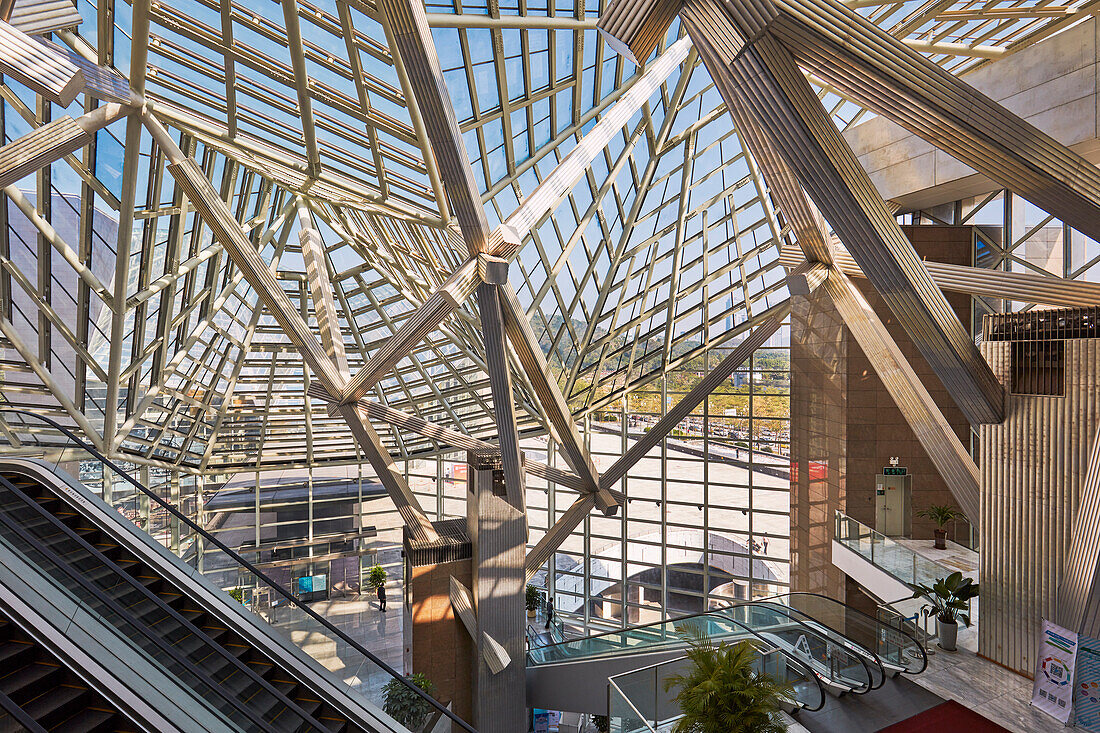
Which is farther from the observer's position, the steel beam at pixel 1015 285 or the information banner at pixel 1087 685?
the steel beam at pixel 1015 285

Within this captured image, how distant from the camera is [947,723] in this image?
8422mm

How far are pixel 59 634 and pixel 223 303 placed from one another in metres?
19.1

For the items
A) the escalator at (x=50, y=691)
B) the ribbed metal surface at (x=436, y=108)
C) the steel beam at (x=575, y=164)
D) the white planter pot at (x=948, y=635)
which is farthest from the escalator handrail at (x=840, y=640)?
the escalator at (x=50, y=691)

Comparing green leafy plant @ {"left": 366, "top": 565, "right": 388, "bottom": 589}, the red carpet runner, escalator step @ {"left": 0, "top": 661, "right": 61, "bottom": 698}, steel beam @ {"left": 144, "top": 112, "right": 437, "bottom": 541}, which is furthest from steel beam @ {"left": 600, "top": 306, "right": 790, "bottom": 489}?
escalator step @ {"left": 0, "top": 661, "right": 61, "bottom": 698}

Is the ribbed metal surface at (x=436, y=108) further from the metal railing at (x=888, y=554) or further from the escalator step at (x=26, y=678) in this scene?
the metal railing at (x=888, y=554)

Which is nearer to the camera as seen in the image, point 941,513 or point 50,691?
point 50,691

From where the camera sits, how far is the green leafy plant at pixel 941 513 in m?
17.8

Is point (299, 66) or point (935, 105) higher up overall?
point (299, 66)

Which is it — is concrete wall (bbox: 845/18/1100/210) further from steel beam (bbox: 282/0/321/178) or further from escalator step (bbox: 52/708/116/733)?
escalator step (bbox: 52/708/116/733)

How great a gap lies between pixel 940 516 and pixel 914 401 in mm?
8162

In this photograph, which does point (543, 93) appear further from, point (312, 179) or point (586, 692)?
point (586, 692)

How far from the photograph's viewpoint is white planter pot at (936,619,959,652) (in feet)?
35.6

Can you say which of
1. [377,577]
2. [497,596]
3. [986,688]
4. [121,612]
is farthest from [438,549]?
[377,577]

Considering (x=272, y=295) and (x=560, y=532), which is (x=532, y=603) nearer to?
(x=560, y=532)
